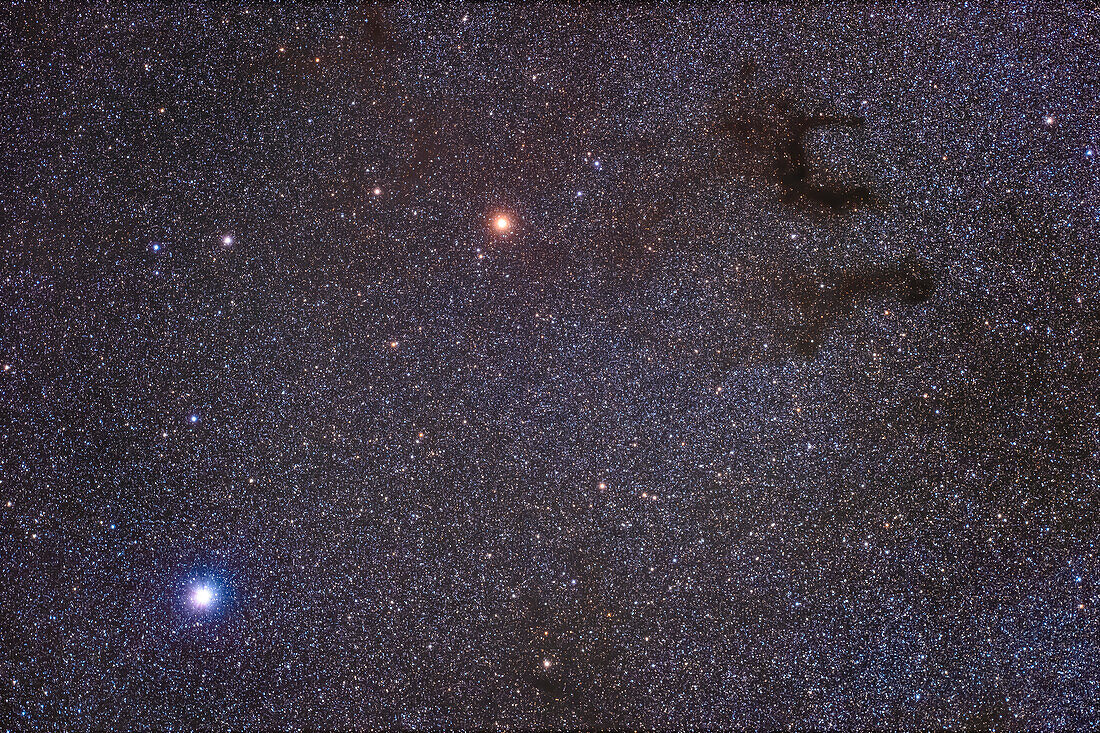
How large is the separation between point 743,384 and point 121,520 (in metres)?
1.99

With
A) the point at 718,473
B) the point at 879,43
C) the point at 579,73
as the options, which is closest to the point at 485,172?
the point at 579,73

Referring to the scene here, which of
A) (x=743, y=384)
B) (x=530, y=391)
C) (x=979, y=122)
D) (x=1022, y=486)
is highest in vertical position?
(x=979, y=122)

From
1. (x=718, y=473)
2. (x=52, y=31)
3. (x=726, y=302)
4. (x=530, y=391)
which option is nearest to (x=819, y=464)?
(x=718, y=473)

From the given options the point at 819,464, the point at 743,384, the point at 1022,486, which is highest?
the point at 743,384

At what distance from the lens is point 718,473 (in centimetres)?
160

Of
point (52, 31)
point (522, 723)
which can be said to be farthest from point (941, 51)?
point (52, 31)

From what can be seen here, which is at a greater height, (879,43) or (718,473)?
(879,43)

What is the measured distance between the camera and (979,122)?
1.60 m

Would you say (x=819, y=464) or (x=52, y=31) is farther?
(x=52, y=31)

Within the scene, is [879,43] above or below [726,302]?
above

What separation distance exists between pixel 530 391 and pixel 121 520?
1.35m

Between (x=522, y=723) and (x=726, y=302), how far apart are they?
4.75 feet

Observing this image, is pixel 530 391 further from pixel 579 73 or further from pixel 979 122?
pixel 979 122

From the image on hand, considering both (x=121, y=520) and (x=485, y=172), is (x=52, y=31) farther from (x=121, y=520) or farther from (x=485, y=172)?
(x=121, y=520)
